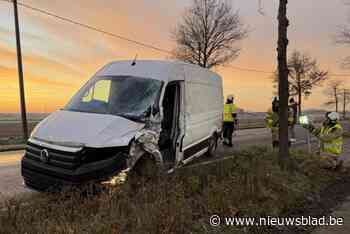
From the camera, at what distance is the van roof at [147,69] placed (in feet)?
21.4

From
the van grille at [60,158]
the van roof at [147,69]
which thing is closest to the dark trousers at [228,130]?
the van roof at [147,69]

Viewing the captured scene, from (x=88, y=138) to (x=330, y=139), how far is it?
5818 millimetres

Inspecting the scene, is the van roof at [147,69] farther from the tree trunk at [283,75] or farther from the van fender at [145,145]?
the tree trunk at [283,75]

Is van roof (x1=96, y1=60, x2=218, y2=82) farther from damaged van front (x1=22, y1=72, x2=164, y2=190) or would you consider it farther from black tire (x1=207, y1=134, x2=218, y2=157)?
black tire (x1=207, y1=134, x2=218, y2=157)

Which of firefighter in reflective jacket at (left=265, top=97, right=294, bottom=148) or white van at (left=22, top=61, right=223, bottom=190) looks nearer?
white van at (left=22, top=61, right=223, bottom=190)

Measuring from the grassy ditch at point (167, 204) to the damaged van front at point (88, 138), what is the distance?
0.99ft

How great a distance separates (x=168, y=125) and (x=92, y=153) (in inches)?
103

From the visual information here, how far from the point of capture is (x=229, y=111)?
12.4 meters

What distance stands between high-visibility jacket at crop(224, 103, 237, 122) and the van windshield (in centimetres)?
641

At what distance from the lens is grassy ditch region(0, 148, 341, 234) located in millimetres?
3762

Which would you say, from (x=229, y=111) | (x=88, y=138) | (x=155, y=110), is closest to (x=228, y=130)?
(x=229, y=111)

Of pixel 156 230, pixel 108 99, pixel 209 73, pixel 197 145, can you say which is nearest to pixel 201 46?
pixel 209 73

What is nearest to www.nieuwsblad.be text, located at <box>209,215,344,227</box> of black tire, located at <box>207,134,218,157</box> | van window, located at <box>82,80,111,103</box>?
van window, located at <box>82,80,111,103</box>

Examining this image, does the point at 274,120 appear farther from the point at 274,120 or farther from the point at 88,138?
the point at 88,138
